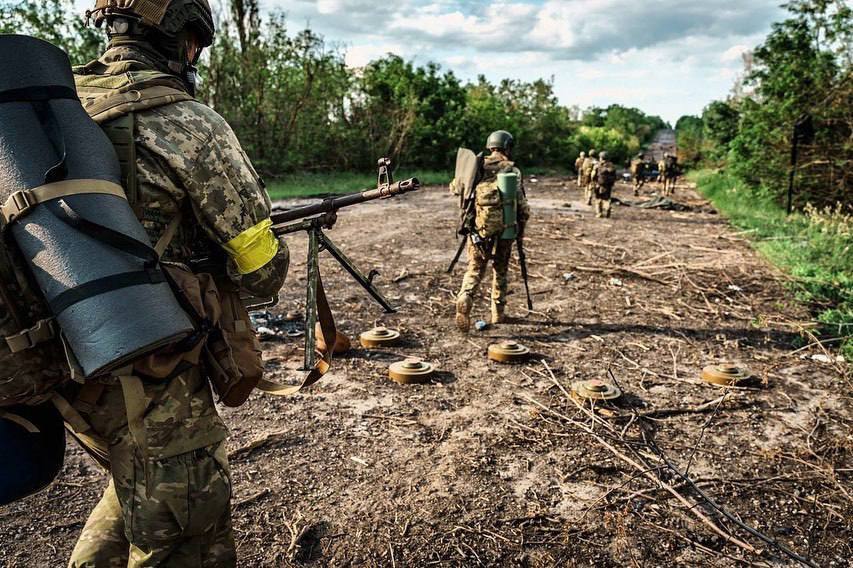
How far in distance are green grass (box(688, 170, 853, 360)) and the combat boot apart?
11.8 ft

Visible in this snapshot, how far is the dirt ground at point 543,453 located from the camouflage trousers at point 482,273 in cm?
37

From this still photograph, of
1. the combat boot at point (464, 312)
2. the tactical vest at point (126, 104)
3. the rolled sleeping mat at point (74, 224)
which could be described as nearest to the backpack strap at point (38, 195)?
the rolled sleeping mat at point (74, 224)

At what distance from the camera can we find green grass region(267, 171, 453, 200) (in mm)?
18516

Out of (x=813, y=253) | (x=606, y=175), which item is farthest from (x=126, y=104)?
(x=606, y=175)

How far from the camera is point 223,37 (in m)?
19.8

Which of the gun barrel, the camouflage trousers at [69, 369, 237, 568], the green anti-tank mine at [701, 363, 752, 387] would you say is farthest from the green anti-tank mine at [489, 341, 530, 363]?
the camouflage trousers at [69, 369, 237, 568]

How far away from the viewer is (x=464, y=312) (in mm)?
6301

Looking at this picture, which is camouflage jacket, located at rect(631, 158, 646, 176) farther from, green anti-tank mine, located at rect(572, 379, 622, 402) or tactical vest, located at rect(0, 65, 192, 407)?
tactical vest, located at rect(0, 65, 192, 407)

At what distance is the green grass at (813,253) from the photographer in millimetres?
6632

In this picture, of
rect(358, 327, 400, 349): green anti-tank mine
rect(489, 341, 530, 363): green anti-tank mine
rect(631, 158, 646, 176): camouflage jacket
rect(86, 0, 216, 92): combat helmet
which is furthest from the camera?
rect(631, 158, 646, 176): camouflage jacket

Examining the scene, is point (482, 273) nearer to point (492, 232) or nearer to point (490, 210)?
point (492, 232)

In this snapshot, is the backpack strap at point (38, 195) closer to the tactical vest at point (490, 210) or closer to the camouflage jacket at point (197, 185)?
the camouflage jacket at point (197, 185)

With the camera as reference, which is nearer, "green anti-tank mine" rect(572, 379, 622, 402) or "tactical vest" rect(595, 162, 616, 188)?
"green anti-tank mine" rect(572, 379, 622, 402)

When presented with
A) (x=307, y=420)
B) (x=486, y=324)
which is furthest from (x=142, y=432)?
(x=486, y=324)
